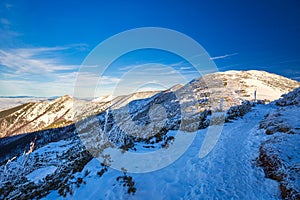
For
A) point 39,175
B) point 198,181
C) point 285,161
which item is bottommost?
point 39,175

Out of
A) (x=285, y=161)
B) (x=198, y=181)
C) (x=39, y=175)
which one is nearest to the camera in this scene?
(x=285, y=161)

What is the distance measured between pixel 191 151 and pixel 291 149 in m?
6.22

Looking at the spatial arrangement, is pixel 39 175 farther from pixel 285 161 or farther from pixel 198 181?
pixel 285 161

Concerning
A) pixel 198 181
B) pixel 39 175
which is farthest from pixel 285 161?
pixel 39 175

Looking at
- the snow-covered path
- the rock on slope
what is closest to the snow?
the snow-covered path

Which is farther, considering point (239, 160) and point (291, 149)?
point (239, 160)

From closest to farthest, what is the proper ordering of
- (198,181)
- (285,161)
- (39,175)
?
(285,161) < (198,181) < (39,175)

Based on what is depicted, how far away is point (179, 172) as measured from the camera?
10.2 m

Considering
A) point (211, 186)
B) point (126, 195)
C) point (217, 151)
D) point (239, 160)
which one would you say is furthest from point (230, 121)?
point (126, 195)

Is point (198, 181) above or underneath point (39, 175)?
above

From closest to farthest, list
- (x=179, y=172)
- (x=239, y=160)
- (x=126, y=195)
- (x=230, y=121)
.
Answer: (x=126, y=195) → (x=179, y=172) → (x=239, y=160) → (x=230, y=121)

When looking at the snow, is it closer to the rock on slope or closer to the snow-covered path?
the snow-covered path

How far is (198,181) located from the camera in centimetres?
909

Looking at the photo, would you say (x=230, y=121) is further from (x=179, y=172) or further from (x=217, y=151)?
(x=179, y=172)
